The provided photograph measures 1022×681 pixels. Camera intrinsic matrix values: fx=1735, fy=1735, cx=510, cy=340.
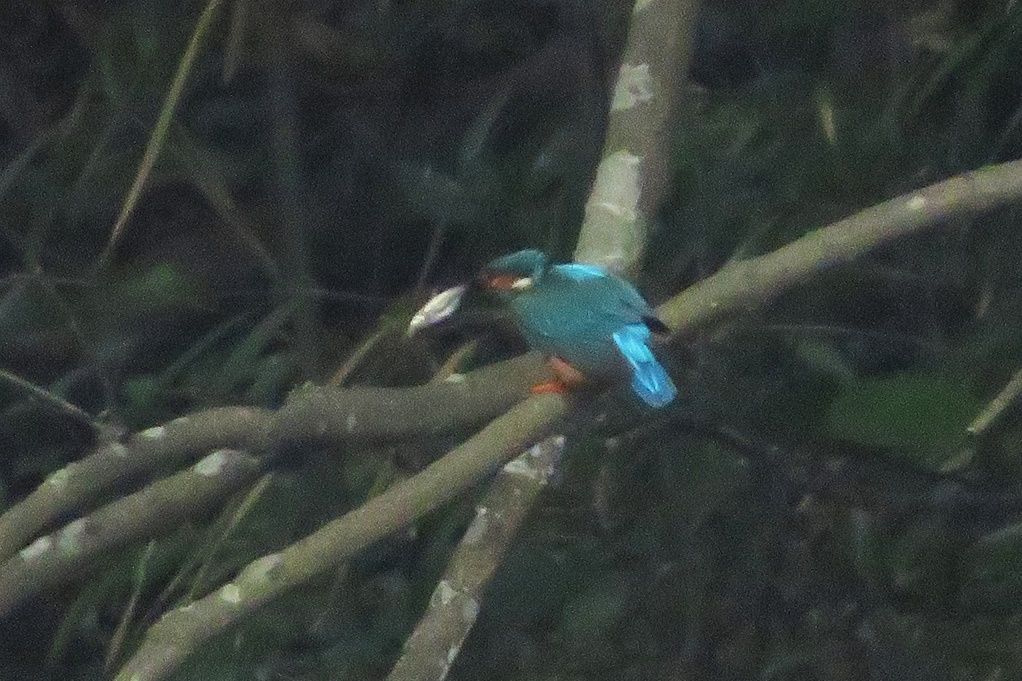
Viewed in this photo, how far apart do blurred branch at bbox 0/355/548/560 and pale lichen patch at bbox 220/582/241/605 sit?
0.13 meters

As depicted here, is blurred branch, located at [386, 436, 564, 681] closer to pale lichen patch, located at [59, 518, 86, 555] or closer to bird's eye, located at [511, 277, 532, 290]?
bird's eye, located at [511, 277, 532, 290]

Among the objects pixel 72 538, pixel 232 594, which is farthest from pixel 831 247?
pixel 72 538

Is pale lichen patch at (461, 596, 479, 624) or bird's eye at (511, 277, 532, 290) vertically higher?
bird's eye at (511, 277, 532, 290)

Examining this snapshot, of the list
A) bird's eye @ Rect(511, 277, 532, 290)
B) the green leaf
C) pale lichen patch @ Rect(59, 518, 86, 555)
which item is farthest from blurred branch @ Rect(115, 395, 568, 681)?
the green leaf

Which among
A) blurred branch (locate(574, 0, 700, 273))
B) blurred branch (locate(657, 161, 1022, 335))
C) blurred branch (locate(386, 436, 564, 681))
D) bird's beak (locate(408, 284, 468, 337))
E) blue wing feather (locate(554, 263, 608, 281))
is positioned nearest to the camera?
blurred branch (locate(386, 436, 564, 681))

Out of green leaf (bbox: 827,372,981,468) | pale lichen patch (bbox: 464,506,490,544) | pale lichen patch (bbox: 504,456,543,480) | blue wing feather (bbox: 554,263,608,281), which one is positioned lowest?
green leaf (bbox: 827,372,981,468)

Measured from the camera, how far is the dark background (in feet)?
7.79

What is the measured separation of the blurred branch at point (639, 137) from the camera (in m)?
2.05

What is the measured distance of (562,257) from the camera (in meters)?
2.66

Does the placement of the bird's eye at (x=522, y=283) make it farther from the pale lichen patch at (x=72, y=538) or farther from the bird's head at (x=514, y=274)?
the pale lichen patch at (x=72, y=538)

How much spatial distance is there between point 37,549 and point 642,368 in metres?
0.67

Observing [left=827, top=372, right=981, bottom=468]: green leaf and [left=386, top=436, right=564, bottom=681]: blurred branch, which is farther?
[left=827, top=372, right=981, bottom=468]: green leaf

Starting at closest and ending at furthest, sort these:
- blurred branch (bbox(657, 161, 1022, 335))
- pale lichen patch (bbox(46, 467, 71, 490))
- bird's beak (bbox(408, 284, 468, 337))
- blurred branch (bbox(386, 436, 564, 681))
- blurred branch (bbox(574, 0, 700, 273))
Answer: pale lichen patch (bbox(46, 467, 71, 490))
blurred branch (bbox(386, 436, 564, 681))
blurred branch (bbox(657, 161, 1022, 335))
blurred branch (bbox(574, 0, 700, 273))
bird's beak (bbox(408, 284, 468, 337))

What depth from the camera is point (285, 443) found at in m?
1.52
